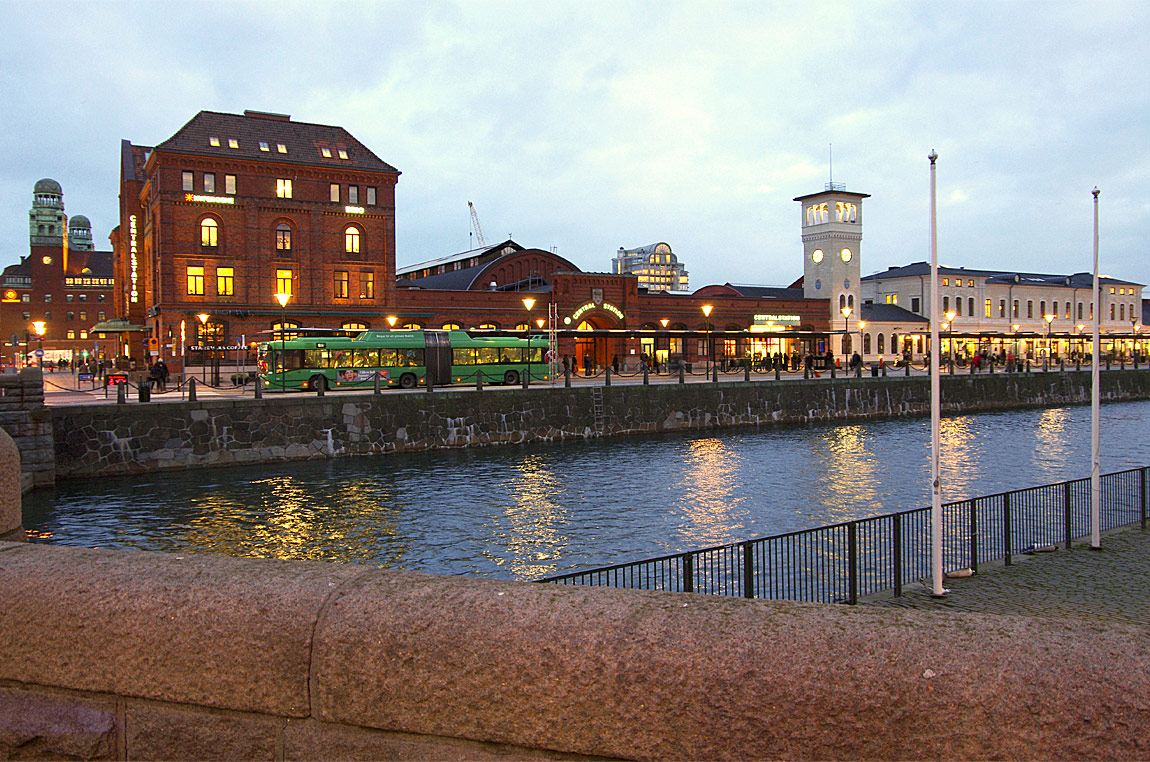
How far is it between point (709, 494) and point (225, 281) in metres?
46.4

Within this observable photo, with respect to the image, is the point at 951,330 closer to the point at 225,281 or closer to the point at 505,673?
the point at 225,281

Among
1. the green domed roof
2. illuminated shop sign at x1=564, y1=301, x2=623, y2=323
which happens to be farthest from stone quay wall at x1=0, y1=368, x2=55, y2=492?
the green domed roof

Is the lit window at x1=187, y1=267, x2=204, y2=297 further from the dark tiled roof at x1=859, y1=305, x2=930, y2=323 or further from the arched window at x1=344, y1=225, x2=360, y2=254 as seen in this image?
the dark tiled roof at x1=859, y1=305, x2=930, y2=323

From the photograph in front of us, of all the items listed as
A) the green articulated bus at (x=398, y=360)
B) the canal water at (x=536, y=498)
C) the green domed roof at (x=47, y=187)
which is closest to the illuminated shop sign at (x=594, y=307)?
the green articulated bus at (x=398, y=360)

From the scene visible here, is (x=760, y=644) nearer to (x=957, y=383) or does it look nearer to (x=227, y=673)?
(x=227, y=673)

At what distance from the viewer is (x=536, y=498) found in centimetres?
2417

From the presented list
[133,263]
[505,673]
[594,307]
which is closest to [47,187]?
[133,263]

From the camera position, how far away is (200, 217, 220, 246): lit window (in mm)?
58875

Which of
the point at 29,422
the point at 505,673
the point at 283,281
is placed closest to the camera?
the point at 505,673

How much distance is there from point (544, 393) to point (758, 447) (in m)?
9.96

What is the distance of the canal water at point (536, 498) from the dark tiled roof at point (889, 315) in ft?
170

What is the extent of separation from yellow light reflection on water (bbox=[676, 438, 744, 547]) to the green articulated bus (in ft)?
38.8

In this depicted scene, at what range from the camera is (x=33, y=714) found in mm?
2865

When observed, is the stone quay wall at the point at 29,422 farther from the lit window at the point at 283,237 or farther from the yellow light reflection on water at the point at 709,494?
the lit window at the point at 283,237
